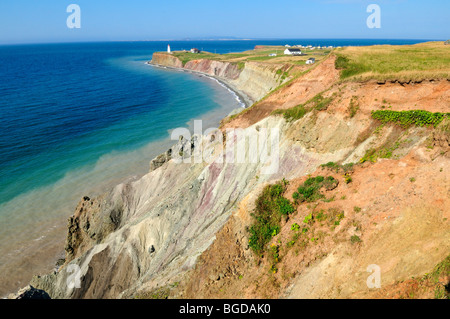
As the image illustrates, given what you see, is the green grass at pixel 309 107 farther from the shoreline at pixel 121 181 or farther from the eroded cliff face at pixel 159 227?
the shoreline at pixel 121 181

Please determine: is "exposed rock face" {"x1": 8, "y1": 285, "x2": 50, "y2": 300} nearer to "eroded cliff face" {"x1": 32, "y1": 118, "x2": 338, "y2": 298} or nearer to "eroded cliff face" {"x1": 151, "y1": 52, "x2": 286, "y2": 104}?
"eroded cliff face" {"x1": 32, "y1": 118, "x2": 338, "y2": 298}

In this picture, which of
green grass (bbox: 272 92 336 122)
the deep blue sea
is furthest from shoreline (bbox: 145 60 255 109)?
green grass (bbox: 272 92 336 122)

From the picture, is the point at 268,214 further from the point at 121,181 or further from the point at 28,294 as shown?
the point at 121,181

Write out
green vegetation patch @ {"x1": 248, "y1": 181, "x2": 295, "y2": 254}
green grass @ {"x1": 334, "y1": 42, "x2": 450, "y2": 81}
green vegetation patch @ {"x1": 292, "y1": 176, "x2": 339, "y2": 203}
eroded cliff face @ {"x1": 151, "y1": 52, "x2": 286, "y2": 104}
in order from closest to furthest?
green vegetation patch @ {"x1": 248, "y1": 181, "x2": 295, "y2": 254} → green vegetation patch @ {"x1": 292, "y1": 176, "x2": 339, "y2": 203} → green grass @ {"x1": 334, "y1": 42, "x2": 450, "y2": 81} → eroded cliff face @ {"x1": 151, "y1": 52, "x2": 286, "y2": 104}

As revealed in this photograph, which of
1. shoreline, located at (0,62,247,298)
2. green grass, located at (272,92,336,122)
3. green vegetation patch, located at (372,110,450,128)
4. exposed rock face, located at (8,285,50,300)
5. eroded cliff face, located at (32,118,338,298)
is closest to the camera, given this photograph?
green vegetation patch, located at (372,110,450,128)

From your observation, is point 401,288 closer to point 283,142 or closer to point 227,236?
point 227,236
